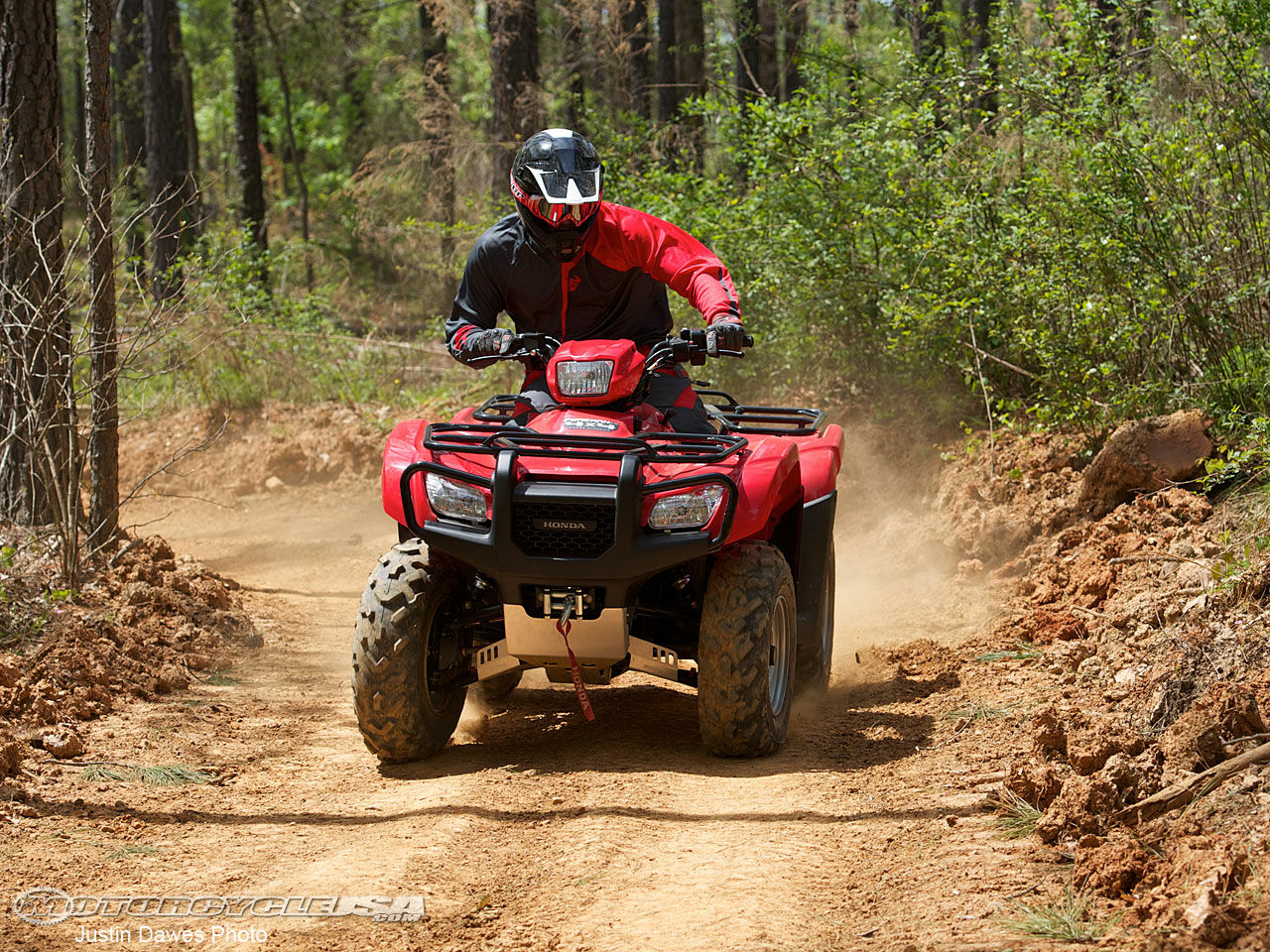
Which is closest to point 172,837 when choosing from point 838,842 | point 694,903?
point 694,903

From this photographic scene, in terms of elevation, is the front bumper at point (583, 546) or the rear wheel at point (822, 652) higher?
the front bumper at point (583, 546)

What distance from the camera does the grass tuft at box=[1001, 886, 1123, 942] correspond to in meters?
3.16

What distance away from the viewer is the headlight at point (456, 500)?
491cm

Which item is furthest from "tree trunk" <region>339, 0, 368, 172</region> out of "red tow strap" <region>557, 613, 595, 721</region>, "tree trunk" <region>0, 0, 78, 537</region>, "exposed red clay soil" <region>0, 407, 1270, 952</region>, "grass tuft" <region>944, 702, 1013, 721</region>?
"grass tuft" <region>944, 702, 1013, 721</region>

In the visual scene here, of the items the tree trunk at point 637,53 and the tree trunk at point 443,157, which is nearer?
the tree trunk at point 443,157

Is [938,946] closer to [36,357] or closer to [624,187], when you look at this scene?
[36,357]

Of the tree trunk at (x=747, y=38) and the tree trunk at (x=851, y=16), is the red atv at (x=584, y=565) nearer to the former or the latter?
the tree trunk at (x=747, y=38)

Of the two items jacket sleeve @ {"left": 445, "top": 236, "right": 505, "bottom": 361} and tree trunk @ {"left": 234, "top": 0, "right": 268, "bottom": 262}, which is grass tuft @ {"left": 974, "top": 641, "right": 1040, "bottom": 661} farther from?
tree trunk @ {"left": 234, "top": 0, "right": 268, "bottom": 262}

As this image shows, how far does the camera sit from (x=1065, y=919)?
324cm

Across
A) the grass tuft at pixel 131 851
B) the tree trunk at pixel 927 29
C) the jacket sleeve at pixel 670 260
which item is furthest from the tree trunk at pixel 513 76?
the grass tuft at pixel 131 851

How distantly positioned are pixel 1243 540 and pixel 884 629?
2488mm

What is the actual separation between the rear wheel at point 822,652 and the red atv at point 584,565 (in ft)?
2.11

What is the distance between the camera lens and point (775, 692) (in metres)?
5.37

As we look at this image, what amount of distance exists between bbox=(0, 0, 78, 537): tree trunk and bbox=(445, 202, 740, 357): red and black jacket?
2.87 m
